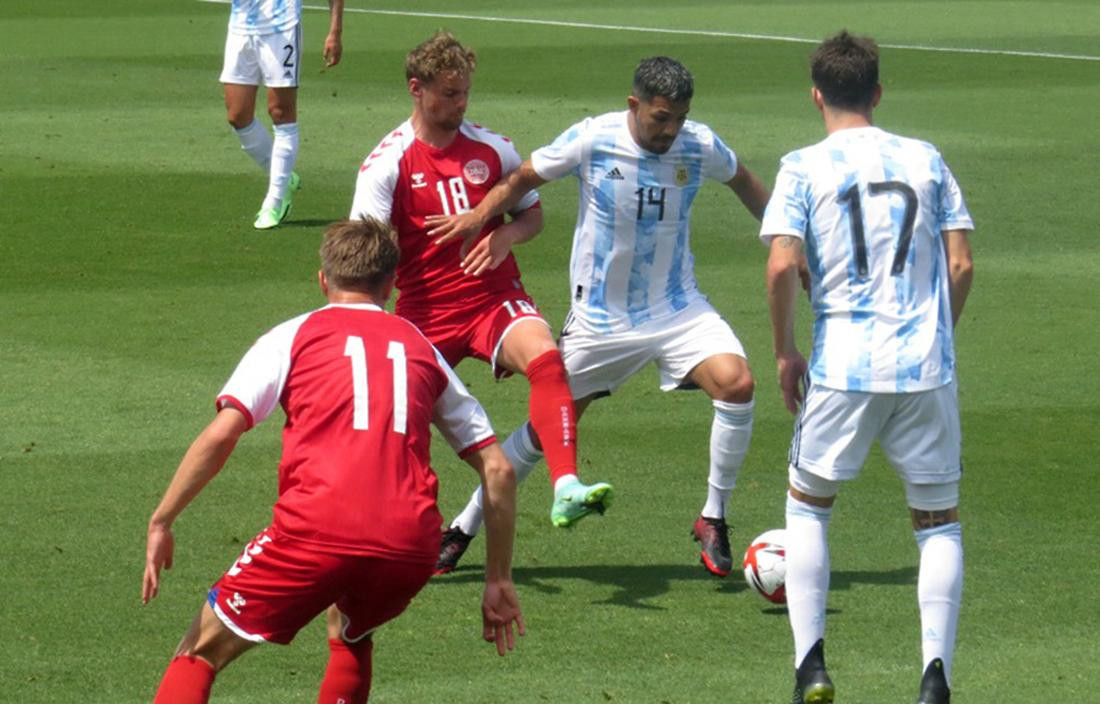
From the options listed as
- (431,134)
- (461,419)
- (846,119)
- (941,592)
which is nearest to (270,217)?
(431,134)

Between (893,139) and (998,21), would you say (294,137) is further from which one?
(998,21)

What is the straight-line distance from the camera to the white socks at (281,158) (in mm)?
15258

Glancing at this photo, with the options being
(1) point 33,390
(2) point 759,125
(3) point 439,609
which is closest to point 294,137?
(1) point 33,390

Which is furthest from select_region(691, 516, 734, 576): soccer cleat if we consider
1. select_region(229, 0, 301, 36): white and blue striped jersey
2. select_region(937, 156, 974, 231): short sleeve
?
select_region(229, 0, 301, 36): white and blue striped jersey

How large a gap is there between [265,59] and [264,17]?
1.15 feet

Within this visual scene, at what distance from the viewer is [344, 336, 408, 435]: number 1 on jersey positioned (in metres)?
5.57

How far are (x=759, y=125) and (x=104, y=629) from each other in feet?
44.2

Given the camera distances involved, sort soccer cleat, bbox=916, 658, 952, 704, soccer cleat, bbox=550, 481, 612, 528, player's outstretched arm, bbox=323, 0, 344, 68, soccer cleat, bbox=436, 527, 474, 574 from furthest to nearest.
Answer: player's outstretched arm, bbox=323, 0, 344, 68
soccer cleat, bbox=436, 527, 474, 574
soccer cleat, bbox=550, 481, 612, 528
soccer cleat, bbox=916, 658, 952, 704

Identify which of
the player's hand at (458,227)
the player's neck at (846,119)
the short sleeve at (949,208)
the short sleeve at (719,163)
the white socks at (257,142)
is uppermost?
the player's neck at (846,119)

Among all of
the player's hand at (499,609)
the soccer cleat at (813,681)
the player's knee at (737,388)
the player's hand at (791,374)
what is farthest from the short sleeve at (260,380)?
the player's knee at (737,388)

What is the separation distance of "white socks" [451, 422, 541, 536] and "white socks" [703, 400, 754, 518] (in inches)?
30.0

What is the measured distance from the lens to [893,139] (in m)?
6.70

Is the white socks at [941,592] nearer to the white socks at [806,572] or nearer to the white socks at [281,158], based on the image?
the white socks at [806,572]

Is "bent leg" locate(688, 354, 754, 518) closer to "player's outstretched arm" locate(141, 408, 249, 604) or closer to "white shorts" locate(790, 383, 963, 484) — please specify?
"white shorts" locate(790, 383, 963, 484)
